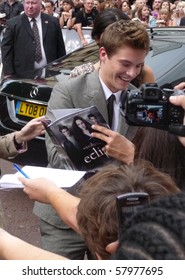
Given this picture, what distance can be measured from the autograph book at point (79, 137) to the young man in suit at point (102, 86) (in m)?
0.13

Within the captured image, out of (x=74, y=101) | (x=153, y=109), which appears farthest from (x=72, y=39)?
(x=153, y=109)

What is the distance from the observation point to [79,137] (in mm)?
2170

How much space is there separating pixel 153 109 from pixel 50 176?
481 millimetres

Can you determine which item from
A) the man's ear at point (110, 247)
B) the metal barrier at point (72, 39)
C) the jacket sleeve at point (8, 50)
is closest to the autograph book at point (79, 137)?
the man's ear at point (110, 247)

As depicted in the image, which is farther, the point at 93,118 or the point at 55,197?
the point at 93,118

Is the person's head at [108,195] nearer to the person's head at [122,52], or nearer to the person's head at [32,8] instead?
the person's head at [122,52]

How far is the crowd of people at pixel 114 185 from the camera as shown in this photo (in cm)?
95

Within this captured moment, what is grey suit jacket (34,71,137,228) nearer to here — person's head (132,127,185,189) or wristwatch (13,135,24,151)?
wristwatch (13,135,24,151)

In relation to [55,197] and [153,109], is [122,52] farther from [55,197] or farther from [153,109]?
[55,197]

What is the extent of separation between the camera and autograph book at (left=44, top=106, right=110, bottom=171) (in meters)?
2.12

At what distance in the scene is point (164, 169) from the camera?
5.95 ft

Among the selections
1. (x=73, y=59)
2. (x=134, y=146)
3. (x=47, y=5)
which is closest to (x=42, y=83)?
(x=73, y=59)

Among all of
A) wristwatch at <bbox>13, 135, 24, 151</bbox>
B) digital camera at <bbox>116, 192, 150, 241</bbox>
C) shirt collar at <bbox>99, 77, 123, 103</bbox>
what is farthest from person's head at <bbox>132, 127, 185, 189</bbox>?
wristwatch at <bbox>13, 135, 24, 151</bbox>
